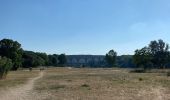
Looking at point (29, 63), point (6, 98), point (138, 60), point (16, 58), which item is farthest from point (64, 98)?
point (29, 63)

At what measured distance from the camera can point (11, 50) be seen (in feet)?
407

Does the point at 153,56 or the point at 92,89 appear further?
the point at 153,56

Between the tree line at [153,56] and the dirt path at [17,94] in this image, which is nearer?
the dirt path at [17,94]

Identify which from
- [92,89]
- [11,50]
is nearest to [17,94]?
[92,89]

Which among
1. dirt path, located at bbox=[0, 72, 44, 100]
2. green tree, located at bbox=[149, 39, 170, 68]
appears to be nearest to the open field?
dirt path, located at bbox=[0, 72, 44, 100]

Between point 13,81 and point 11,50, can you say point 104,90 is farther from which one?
point 11,50

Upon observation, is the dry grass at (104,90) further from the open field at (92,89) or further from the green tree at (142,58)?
the green tree at (142,58)

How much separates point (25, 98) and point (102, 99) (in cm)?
541

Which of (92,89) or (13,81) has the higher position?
(13,81)

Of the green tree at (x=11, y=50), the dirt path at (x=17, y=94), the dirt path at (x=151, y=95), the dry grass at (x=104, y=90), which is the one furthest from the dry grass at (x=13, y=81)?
the green tree at (x=11, y=50)

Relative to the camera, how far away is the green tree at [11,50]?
12275 cm

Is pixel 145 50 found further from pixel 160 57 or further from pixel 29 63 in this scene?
pixel 29 63

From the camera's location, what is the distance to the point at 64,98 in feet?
94.9

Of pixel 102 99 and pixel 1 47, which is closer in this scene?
pixel 102 99
